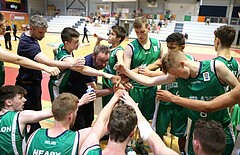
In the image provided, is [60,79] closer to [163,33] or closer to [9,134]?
[9,134]

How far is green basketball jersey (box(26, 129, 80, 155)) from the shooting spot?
172 centimetres

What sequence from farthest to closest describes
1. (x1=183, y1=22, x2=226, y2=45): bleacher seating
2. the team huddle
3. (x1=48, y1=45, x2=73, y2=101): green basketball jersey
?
(x1=183, y1=22, x2=226, y2=45): bleacher seating → (x1=48, y1=45, x2=73, y2=101): green basketball jersey → the team huddle

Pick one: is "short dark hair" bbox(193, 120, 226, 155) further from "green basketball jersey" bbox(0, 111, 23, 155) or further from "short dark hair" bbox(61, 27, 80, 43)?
"short dark hair" bbox(61, 27, 80, 43)

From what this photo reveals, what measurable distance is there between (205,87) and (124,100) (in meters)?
0.85

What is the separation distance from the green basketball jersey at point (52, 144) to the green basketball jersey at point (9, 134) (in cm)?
30

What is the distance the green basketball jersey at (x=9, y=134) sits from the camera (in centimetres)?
197

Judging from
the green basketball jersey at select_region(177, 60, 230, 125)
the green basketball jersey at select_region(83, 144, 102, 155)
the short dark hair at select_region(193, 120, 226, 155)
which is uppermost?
the green basketball jersey at select_region(177, 60, 230, 125)

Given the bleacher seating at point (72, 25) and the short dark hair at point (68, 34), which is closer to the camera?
the short dark hair at point (68, 34)

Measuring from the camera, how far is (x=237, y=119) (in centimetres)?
281

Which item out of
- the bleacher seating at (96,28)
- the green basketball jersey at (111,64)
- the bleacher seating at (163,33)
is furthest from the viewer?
the bleacher seating at (96,28)

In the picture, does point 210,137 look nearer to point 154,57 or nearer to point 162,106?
point 162,106

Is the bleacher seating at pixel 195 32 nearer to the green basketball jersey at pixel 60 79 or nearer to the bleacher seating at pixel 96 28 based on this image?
the bleacher seating at pixel 96 28

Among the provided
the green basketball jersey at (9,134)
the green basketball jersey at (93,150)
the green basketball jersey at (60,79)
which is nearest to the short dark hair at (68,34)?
the green basketball jersey at (60,79)

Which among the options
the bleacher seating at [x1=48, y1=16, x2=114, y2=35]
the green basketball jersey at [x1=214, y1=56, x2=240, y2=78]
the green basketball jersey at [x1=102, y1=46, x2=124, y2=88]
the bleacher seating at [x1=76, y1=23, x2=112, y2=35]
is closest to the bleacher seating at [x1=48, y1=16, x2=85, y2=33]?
the bleacher seating at [x1=48, y1=16, x2=114, y2=35]
